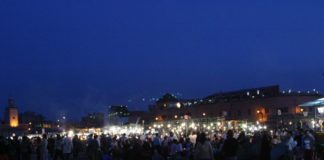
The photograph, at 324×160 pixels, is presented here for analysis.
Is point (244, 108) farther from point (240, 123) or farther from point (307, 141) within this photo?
point (307, 141)

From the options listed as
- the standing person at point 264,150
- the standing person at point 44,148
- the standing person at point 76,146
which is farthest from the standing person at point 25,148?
the standing person at point 264,150

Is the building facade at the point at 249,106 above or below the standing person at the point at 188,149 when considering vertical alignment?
above

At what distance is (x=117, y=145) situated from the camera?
26969 millimetres

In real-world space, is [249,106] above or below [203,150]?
above

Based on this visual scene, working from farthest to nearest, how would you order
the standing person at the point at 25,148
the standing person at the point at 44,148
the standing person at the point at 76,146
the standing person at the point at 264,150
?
the standing person at the point at 76,146 → the standing person at the point at 25,148 → the standing person at the point at 44,148 → the standing person at the point at 264,150

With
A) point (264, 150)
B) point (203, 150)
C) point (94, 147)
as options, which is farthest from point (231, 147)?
point (94, 147)

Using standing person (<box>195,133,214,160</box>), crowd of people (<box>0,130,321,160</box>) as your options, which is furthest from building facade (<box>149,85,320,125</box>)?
standing person (<box>195,133,214,160</box>)

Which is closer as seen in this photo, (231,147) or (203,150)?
(231,147)

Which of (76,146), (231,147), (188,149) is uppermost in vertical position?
(231,147)

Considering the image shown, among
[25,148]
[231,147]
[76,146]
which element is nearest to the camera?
[231,147]

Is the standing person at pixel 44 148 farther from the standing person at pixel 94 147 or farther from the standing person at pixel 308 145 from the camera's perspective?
the standing person at pixel 308 145

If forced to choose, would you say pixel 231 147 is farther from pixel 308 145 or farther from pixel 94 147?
pixel 94 147

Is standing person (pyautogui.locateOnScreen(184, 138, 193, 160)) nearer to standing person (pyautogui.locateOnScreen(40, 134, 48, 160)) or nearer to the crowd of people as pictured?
the crowd of people

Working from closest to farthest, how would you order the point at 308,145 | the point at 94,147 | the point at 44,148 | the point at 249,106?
the point at 308,145 → the point at 44,148 → the point at 94,147 → the point at 249,106
